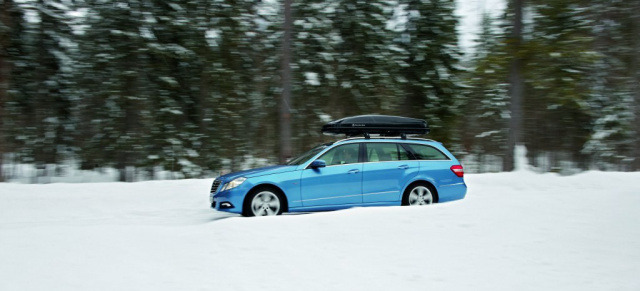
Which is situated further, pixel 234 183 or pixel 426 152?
pixel 426 152

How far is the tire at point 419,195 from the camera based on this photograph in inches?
358

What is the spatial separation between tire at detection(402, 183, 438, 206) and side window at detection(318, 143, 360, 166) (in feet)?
3.58

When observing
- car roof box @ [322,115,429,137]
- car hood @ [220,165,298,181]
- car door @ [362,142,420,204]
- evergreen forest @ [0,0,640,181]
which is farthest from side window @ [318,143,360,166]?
evergreen forest @ [0,0,640,181]

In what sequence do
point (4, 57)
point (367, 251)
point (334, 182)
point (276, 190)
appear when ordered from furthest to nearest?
point (4, 57)
point (334, 182)
point (276, 190)
point (367, 251)

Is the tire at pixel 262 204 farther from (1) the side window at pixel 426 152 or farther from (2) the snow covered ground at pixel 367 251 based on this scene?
(1) the side window at pixel 426 152

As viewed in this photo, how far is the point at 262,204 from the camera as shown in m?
8.54

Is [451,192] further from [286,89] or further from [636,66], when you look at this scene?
[636,66]

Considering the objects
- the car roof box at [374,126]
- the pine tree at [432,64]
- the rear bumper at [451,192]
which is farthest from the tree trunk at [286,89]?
the rear bumper at [451,192]

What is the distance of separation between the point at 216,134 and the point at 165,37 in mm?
3012

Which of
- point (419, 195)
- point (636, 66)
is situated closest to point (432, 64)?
point (636, 66)

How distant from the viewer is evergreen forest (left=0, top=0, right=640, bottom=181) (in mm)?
13625

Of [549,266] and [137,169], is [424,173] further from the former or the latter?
[137,169]

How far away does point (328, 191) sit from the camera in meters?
8.72

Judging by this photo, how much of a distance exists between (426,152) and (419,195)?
2.66ft
